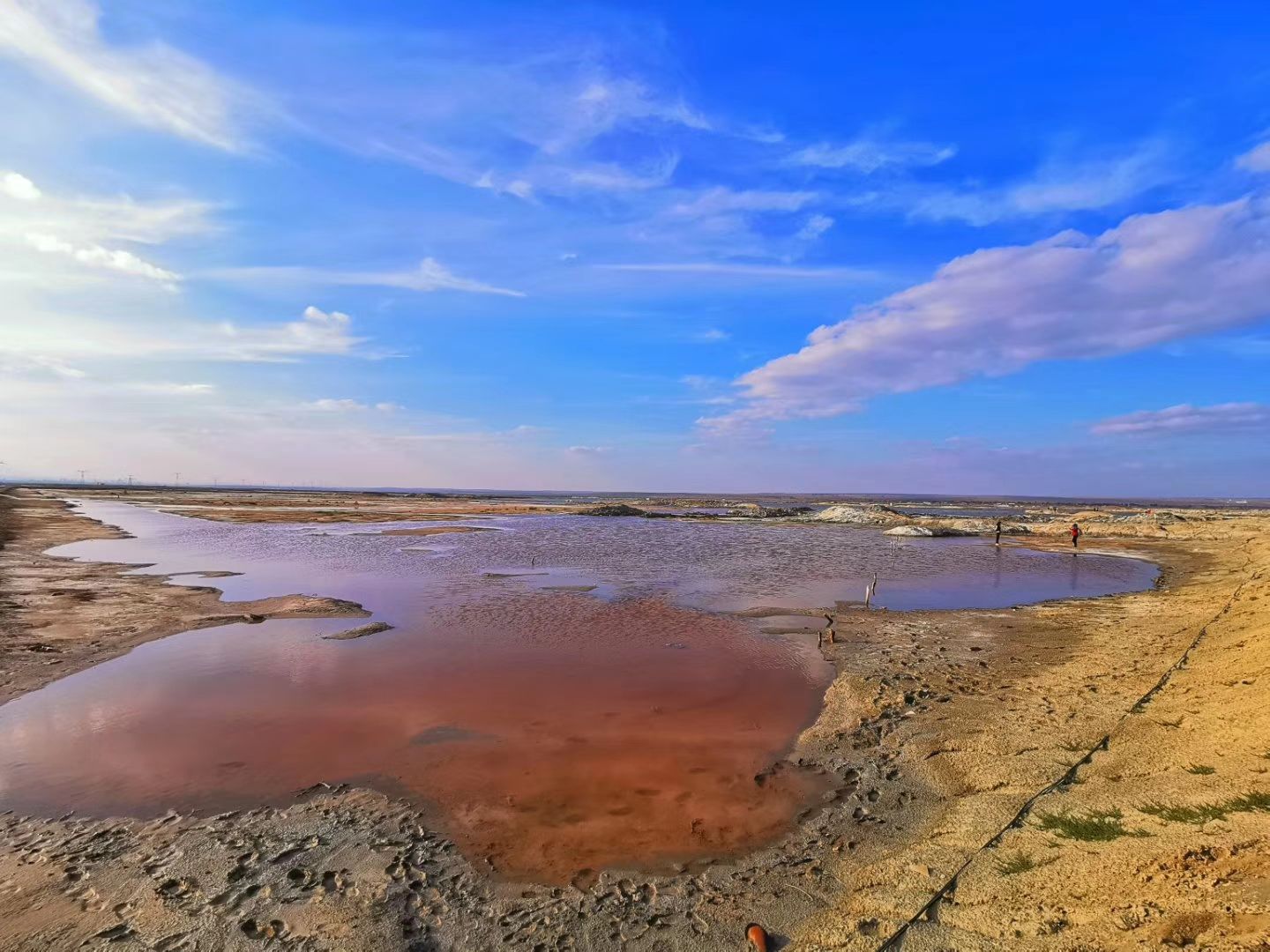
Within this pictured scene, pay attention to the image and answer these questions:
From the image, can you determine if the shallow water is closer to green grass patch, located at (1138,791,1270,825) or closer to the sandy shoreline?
the sandy shoreline

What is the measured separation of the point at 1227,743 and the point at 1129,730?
1.16 metres

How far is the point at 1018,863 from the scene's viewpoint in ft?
18.5

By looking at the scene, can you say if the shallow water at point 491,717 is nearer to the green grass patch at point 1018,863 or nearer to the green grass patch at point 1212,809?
the green grass patch at point 1018,863

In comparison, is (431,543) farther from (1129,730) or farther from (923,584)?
(1129,730)

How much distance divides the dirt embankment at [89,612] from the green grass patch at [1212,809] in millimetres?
17329

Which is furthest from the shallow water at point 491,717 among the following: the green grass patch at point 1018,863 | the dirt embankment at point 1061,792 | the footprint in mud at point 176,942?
the footprint in mud at point 176,942

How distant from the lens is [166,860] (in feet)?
20.8

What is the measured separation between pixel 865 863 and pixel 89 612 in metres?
21.1

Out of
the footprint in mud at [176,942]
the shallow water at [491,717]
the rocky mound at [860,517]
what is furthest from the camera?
the rocky mound at [860,517]

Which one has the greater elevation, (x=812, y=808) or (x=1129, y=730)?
(x=1129, y=730)

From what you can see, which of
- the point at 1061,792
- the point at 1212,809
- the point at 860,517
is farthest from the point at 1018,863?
the point at 860,517

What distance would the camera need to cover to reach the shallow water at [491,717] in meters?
7.41

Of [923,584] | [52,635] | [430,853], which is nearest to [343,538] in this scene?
[52,635]

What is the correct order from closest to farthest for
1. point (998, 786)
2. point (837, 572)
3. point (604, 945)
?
1. point (604, 945)
2. point (998, 786)
3. point (837, 572)
